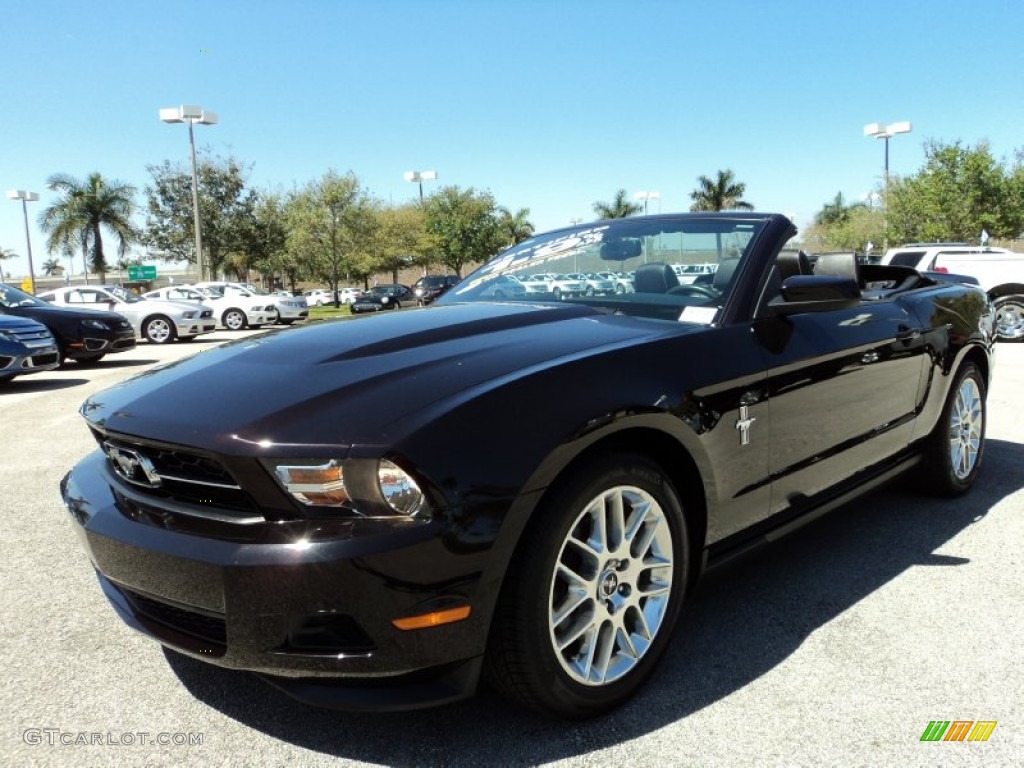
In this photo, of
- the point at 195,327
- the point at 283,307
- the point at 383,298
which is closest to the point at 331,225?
the point at 383,298

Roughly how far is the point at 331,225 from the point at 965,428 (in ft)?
117

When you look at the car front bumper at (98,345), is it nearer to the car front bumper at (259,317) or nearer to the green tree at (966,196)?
the car front bumper at (259,317)

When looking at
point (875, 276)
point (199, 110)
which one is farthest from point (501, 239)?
point (875, 276)

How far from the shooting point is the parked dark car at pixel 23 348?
945 centimetres

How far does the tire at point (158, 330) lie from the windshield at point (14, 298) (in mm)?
5360

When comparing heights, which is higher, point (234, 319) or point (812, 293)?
point (812, 293)

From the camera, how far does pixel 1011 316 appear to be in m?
13.3

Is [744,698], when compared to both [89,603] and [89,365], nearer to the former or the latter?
[89,603]

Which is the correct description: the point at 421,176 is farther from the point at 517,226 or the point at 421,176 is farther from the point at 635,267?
the point at 635,267

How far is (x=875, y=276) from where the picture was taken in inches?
186

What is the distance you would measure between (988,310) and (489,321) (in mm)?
3575

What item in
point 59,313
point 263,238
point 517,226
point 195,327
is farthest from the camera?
point 517,226

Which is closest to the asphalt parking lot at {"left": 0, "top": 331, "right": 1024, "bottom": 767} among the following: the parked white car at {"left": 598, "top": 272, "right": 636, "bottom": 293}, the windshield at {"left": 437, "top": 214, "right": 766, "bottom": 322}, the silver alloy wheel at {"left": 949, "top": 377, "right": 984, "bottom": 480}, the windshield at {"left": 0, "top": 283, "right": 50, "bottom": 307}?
the silver alloy wheel at {"left": 949, "top": 377, "right": 984, "bottom": 480}

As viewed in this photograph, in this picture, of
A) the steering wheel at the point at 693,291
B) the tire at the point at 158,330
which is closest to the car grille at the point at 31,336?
the tire at the point at 158,330
